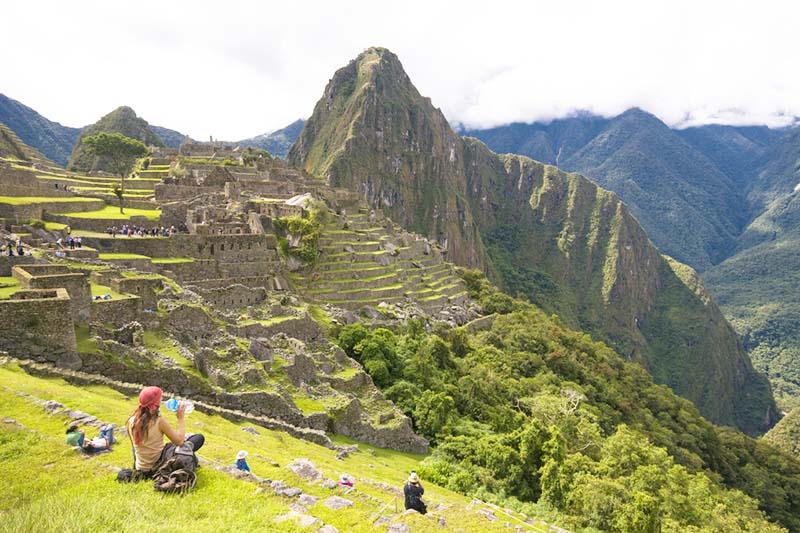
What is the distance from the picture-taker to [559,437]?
2566 centimetres

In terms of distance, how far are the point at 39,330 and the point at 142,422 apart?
9444 mm

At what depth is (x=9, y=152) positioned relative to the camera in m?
60.8

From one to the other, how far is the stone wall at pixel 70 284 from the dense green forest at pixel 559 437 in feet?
50.7

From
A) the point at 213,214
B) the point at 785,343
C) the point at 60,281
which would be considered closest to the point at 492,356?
the point at 213,214

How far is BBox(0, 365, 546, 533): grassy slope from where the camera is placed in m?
6.08

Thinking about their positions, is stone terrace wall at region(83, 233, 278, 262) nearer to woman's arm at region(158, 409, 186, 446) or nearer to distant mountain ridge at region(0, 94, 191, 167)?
woman's arm at region(158, 409, 186, 446)

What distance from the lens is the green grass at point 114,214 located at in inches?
1264

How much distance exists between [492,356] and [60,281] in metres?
38.3

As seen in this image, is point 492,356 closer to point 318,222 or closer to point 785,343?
point 318,222

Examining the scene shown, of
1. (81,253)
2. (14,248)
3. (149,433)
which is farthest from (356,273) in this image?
(149,433)

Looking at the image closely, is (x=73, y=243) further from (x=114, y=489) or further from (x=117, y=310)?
(x=114, y=489)

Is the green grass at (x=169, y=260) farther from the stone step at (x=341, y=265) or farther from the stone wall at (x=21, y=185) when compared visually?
the stone step at (x=341, y=265)

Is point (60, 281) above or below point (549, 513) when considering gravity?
above

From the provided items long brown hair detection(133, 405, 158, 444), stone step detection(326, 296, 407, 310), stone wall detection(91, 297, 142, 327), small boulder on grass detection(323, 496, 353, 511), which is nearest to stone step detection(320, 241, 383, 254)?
stone step detection(326, 296, 407, 310)
